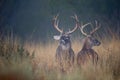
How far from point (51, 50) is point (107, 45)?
73cm

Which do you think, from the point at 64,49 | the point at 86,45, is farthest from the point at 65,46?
the point at 86,45

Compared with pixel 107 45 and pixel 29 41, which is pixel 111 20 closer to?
pixel 107 45

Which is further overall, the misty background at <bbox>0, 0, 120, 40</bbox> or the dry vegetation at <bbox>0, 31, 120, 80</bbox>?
the misty background at <bbox>0, 0, 120, 40</bbox>

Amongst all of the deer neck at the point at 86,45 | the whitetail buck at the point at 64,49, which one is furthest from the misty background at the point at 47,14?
the deer neck at the point at 86,45

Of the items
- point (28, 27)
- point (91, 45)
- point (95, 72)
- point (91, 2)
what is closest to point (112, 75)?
point (95, 72)

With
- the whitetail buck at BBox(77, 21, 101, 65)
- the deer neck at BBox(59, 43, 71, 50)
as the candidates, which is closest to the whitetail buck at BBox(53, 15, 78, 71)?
the deer neck at BBox(59, 43, 71, 50)

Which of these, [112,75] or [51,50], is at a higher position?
[51,50]

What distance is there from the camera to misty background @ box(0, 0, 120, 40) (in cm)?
343

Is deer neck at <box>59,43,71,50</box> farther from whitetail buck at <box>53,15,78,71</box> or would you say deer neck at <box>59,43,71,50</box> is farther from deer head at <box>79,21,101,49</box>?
deer head at <box>79,21,101,49</box>

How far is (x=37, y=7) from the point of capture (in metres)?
3.50

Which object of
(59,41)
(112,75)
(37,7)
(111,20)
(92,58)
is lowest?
(112,75)

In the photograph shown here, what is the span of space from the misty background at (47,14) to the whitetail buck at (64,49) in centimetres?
7

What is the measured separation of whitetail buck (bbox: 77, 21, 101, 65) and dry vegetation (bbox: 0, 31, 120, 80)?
56mm

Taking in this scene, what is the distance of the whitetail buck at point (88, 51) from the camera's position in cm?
337
